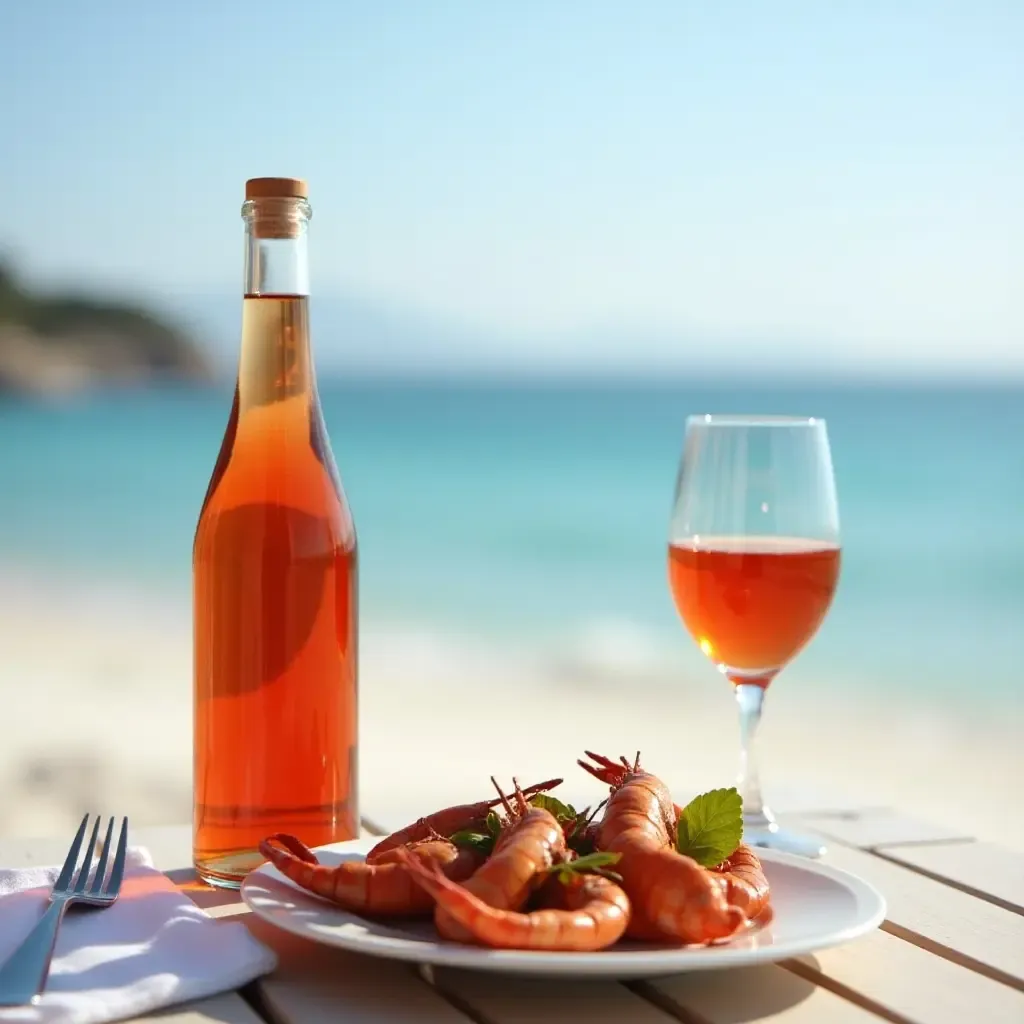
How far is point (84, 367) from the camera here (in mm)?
15688

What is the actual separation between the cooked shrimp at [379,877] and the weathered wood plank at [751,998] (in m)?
0.14

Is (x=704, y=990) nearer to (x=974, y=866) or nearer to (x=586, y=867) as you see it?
(x=586, y=867)

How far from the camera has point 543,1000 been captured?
3.01 ft

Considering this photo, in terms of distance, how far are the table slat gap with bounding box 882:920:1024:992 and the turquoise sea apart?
22.8 ft

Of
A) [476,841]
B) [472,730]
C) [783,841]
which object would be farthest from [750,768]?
[472,730]

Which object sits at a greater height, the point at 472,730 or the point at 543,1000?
the point at 543,1000

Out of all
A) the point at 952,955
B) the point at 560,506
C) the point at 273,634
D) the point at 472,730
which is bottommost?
the point at 472,730

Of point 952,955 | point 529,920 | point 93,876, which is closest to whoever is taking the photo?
point 529,920

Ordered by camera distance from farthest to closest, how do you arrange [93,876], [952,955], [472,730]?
[472,730] → [93,876] → [952,955]

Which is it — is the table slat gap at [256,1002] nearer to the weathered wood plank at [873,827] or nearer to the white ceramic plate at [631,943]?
the white ceramic plate at [631,943]

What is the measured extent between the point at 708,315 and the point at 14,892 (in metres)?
14.6

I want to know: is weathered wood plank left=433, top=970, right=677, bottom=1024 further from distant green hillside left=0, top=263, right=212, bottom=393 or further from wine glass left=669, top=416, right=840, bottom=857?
distant green hillside left=0, top=263, right=212, bottom=393

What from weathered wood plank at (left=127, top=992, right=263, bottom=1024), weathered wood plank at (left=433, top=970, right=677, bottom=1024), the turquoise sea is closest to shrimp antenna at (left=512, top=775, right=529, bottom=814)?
weathered wood plank at (left=433, top=970, right=677, bottom=1024)

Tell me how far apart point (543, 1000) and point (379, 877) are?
126 millimetres
